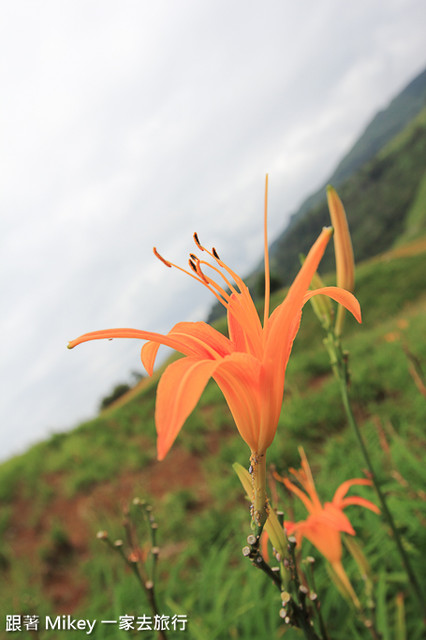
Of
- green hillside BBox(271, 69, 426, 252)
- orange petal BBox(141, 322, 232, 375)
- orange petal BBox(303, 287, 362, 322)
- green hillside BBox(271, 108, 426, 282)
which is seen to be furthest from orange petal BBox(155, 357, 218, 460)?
green hillside BBox(271, 69, 426, 252)

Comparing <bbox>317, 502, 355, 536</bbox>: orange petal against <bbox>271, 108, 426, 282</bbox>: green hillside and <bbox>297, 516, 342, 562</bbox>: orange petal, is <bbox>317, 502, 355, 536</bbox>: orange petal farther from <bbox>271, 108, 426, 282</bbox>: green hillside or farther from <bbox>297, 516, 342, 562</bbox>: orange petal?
<bbox>271, 108, 426, 282</bbox>: green hillside

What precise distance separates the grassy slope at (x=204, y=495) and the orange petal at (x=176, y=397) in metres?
1.06

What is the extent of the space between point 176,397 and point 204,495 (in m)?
4.21

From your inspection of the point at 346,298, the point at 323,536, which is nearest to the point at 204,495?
the point at 323,536

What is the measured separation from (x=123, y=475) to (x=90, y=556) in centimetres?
146

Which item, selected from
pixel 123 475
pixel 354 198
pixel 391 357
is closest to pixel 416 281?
pixel 391 357

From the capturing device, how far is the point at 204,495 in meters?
4.21

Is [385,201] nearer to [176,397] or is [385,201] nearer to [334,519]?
[334,519]

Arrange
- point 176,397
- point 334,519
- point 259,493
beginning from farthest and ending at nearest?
1. point 334,519
2. point 259,493
3. point 176,397

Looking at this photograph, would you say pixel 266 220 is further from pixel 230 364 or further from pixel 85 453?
pixel 85 453

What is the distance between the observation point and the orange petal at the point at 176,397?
0.39 meters

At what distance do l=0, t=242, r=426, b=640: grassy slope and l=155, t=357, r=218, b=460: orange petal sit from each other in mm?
1061

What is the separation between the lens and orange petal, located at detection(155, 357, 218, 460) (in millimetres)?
387

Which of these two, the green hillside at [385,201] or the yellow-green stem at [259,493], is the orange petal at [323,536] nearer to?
the yellow-green stem at [259,493]
